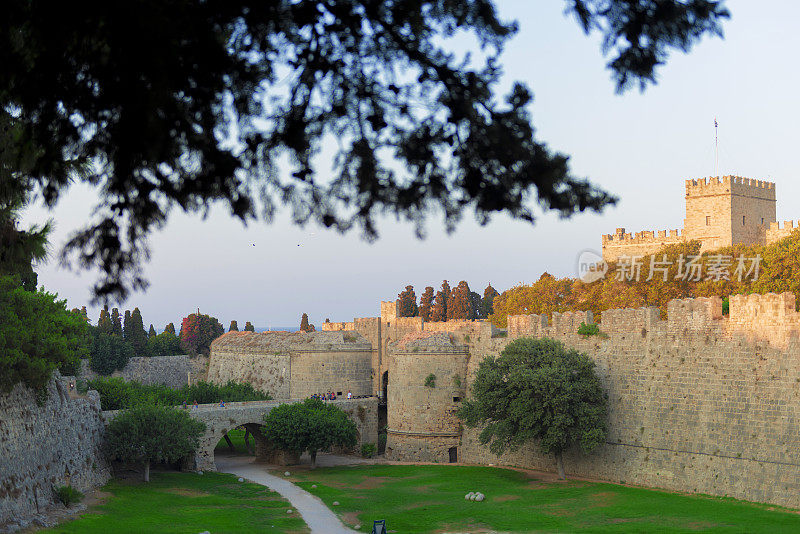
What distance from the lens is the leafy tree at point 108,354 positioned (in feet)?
201

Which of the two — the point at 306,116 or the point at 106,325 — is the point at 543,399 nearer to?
the point at 306,116

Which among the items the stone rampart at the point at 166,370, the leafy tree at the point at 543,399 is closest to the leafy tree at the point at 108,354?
the stone rampart at the point at 166,370

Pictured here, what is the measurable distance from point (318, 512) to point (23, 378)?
10034 mm

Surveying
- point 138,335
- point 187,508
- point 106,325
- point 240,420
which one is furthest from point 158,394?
point 106,325

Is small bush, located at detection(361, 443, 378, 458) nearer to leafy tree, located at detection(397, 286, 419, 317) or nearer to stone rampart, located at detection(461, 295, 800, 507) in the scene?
stone rampart, located at detection(461, 295, 800, 507)

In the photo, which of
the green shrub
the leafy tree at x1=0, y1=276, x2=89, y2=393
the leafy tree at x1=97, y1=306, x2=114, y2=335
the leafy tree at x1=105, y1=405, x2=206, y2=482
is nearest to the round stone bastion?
the leafy tree at x1=105, y1=405, x2=206, y2=482

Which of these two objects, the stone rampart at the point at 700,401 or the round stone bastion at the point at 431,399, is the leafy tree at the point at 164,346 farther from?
the stone rampart at the point at 700,401

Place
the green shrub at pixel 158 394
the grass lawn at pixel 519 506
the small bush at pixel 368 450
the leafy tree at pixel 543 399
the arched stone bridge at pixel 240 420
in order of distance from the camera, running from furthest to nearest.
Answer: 1. the small bush at pixel 368 450
2. the green shrub at pixel 158 394
3. the arched stone bridge at pixel 240 420
4. the leafy tree at pixel 543 399
5. the grass lawn at pixel 519 506

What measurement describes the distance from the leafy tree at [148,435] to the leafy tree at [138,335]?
3304cm

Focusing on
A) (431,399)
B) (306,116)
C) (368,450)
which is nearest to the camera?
(306,116)

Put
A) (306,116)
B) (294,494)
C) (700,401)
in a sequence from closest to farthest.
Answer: (306,116)
(700,401)
(294,494)

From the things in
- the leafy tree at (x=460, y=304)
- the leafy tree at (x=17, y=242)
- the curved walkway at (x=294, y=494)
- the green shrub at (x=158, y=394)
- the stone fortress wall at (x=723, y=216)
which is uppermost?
the stone fortress wall at (x=723, y=216)

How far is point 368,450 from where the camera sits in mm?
43281

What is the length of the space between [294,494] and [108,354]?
33035mm
